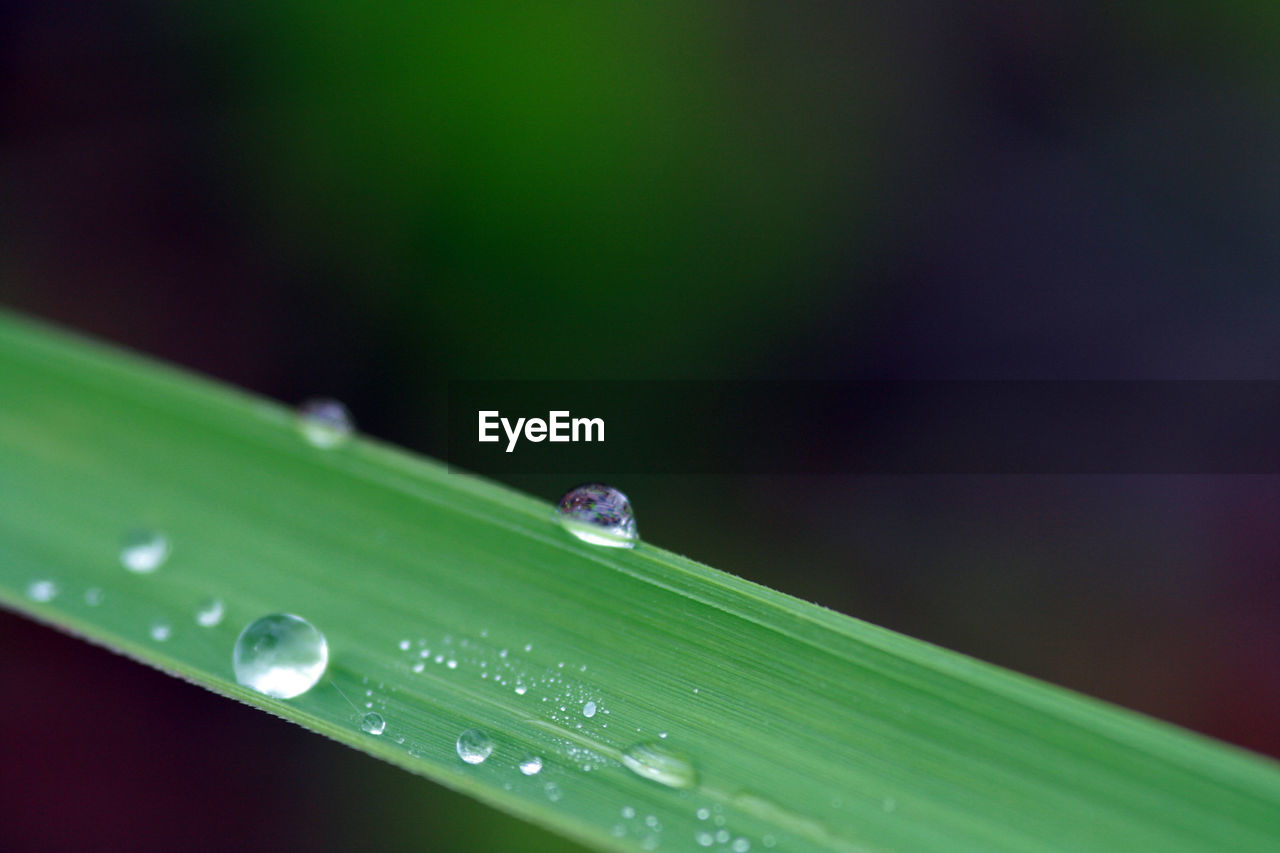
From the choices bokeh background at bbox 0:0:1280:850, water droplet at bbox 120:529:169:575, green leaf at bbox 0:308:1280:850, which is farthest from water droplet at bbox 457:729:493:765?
bokeh background at bbox 0:0:1280:850

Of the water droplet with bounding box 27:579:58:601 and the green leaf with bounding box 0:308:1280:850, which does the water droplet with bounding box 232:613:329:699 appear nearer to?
the green leaf with bounding box 0:308:1280:850

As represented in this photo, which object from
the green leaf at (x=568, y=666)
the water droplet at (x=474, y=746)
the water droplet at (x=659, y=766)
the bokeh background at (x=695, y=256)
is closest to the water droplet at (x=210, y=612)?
the green leaf at (x=568, y=666)

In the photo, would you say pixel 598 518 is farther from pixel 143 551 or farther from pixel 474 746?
pixel 143 551

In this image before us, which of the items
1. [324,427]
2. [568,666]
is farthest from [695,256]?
[568,666]

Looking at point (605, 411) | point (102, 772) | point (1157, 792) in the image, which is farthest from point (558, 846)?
point (1157, 792)

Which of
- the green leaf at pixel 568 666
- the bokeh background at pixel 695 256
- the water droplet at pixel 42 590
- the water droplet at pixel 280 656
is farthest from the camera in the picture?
the bokeh background at pixel 695 256

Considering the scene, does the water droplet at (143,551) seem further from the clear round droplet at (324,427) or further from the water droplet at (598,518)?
the water droplet at (598,518)
